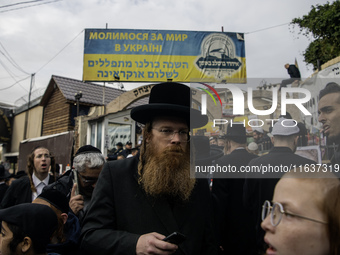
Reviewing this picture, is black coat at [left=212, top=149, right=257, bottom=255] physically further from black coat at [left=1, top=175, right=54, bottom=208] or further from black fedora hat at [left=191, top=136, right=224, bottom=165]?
black coat at [left=1, top=175, right=54, bottom=208]

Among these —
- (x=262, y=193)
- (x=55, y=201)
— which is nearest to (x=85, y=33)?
(x=55, y=201)

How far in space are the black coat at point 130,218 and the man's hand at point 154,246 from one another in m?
0.06


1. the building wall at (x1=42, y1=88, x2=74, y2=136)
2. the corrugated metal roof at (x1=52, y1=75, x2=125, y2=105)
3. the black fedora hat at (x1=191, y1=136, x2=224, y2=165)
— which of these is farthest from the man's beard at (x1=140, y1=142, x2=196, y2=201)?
the building wall at (x1=42, y1=88, x2=74, y2=136)

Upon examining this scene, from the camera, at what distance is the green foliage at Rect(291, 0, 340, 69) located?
8531 mm

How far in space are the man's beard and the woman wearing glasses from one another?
86 cm

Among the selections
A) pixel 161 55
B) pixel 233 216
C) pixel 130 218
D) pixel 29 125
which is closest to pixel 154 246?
pixel 130 218

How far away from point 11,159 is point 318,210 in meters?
29.9

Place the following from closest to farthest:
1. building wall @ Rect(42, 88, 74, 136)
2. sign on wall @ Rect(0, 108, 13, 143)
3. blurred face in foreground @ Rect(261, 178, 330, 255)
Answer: blurred face in foreground @ Rect(261, 178, 330, 255), building wall @ Rect(42, 88, 74, 136), sign on wall @ Rect(0, 108, 13, 143)

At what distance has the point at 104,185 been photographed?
1.86 meters

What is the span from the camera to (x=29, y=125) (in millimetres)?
23953

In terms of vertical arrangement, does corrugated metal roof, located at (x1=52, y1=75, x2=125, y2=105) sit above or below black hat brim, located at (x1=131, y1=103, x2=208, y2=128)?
above

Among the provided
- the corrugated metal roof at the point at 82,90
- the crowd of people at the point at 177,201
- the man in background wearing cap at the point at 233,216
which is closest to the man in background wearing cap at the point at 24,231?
the crowd of people at the point at 177,201

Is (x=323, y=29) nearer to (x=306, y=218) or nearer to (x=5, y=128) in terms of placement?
(x=306, y=218)

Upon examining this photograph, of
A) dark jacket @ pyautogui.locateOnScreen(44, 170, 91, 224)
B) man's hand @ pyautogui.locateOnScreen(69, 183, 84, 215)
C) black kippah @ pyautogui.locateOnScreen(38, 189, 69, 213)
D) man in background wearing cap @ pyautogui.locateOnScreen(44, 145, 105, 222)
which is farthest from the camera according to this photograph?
dark jacket @ pyautogui.locateOnScreen(44, 170, 91, 224)
